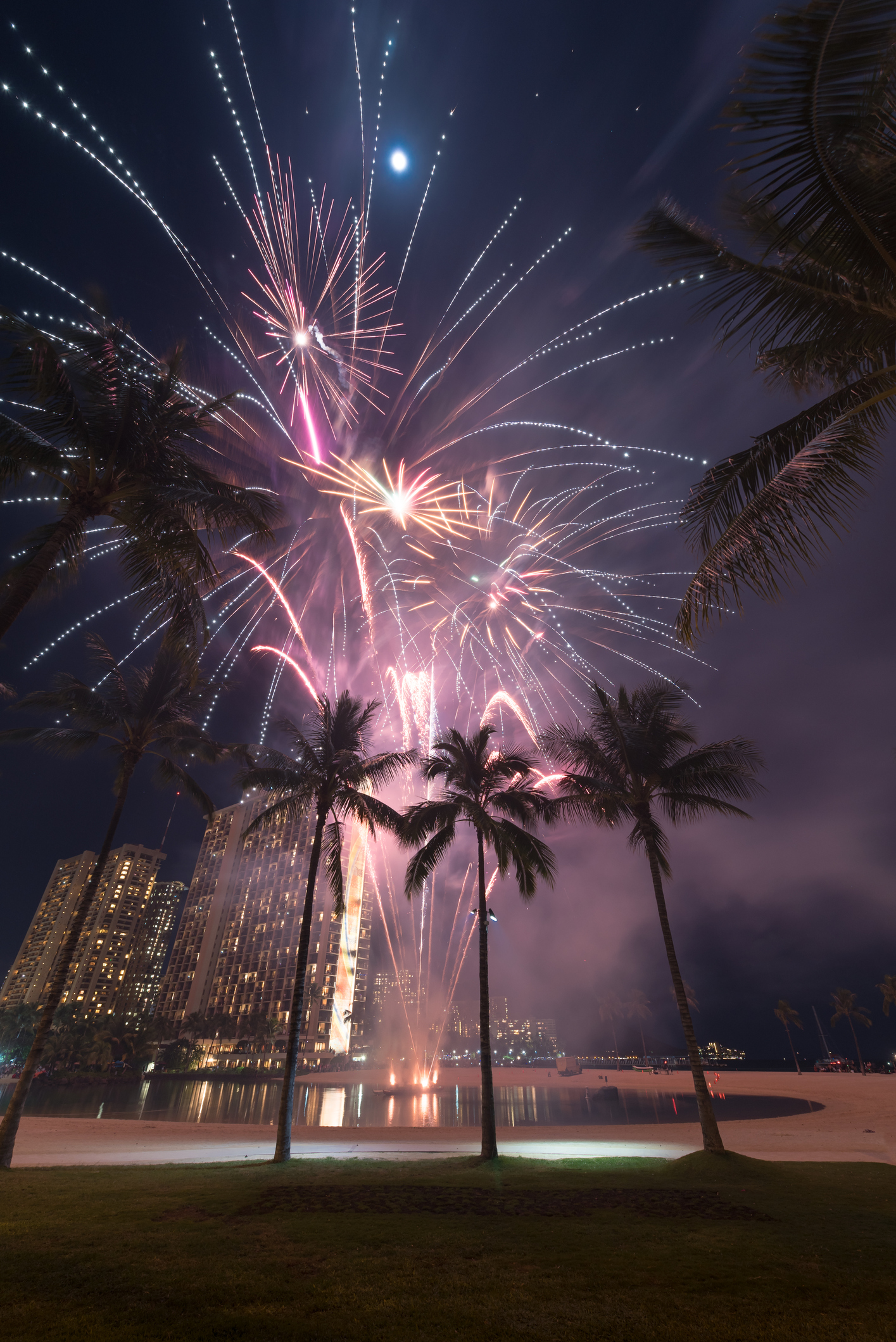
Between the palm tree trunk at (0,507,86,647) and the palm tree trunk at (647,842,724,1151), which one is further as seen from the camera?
the palm tree trunk at (647,842,724,1151)

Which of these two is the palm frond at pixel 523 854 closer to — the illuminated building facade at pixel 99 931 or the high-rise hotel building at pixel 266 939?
the high-rise hotel building at pixel 266 939

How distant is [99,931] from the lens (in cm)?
14888

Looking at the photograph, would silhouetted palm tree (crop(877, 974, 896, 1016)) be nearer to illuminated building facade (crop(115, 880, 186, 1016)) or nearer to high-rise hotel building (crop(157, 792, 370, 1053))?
high-rise hotel building (crop(157, 792, 370, 1053))

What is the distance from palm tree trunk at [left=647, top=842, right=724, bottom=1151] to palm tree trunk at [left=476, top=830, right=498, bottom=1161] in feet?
17.8

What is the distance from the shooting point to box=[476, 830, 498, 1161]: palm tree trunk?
52.2 feet

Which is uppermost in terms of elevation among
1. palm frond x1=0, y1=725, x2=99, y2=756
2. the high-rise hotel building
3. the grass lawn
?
the high-rise hotel building

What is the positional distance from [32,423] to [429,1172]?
59.6 ft

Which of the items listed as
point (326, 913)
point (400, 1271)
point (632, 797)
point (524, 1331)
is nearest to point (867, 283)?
point (524, 1331)

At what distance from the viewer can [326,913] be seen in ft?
440

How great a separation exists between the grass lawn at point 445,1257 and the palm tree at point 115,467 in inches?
351

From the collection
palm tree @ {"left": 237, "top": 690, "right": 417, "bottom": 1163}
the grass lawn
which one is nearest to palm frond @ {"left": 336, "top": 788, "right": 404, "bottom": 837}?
palm tree @ {"left": 237, "top": 690, "right": 417, "bottom": 1163}

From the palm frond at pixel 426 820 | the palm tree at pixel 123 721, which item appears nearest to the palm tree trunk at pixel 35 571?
the palm tree at pixel 123 721

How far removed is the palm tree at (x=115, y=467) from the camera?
33.8ft

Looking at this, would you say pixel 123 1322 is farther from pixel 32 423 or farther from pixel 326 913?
pixel 326 913
